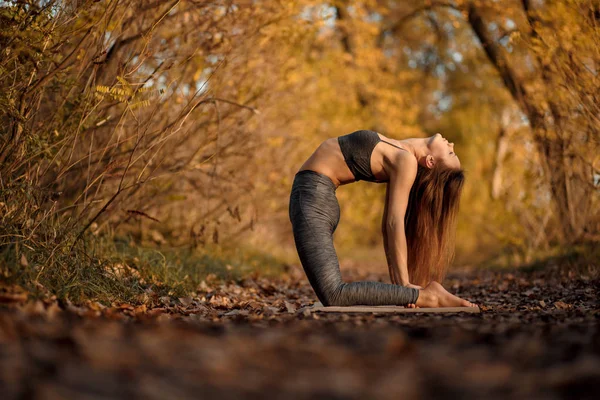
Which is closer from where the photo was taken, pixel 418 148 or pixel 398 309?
pixel 398 309

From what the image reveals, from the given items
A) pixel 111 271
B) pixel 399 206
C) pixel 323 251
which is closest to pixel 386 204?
pixel 399 206

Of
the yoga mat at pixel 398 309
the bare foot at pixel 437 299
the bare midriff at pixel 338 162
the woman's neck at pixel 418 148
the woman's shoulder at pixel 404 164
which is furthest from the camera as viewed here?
the woman's neck at pixel 418 148

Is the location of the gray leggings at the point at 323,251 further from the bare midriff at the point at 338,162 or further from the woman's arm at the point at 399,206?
the woman's arm at the point at 399,206

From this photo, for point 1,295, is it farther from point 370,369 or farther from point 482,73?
point 482,73

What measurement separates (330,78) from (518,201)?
5284mm

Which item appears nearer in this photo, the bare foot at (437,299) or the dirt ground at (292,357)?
the dirt ground at (292,357)

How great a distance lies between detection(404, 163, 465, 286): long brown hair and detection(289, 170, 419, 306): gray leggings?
2.15 ft

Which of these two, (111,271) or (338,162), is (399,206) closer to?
(338,162)

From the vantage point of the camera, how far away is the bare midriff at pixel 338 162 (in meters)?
4.18

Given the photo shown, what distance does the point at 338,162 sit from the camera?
4.24 m

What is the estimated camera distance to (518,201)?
841cm

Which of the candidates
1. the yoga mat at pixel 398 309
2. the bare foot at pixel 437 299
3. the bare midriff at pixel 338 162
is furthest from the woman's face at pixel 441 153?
the yoga mat at pixel 398 309

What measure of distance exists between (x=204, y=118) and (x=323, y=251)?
97.9 inches

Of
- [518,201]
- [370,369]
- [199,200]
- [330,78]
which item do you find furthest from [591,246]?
[330,78]
